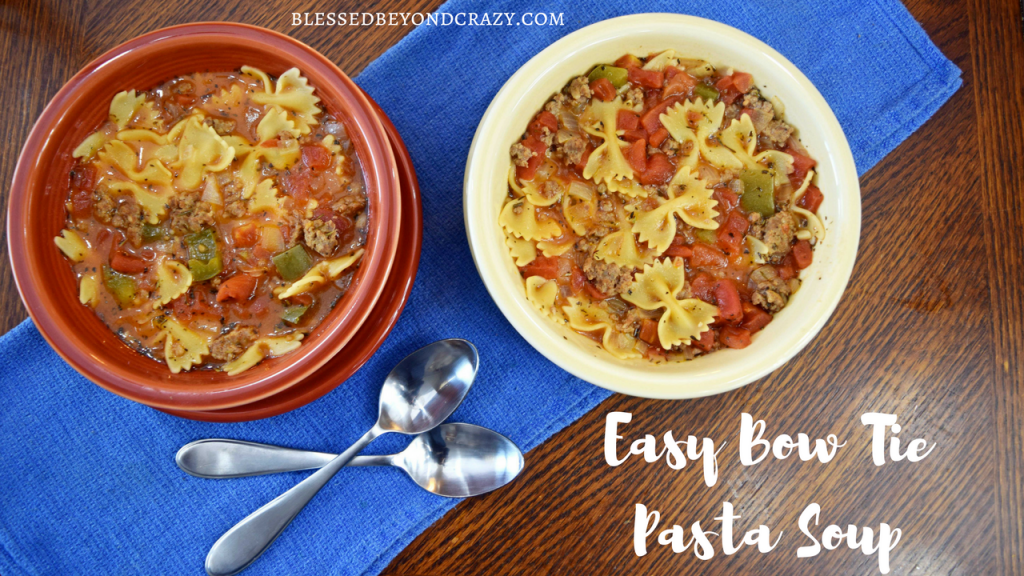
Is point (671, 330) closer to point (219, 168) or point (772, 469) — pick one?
point (772, 469)

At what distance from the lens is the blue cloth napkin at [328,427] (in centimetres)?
Result: 300

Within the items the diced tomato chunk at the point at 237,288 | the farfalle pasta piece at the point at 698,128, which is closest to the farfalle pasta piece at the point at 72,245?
the diced tomato chunk at the point at 237,288

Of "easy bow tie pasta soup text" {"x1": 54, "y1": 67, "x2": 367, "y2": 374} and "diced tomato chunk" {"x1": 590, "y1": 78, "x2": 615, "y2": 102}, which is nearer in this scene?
"easy bow tie pasta soup text" {"x1": 54, "y1": 67, "x2": 367, "y2": 374}

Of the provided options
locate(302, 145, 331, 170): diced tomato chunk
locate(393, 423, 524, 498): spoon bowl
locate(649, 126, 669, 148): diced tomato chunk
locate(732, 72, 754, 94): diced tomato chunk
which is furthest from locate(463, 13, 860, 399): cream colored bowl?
locate(393, 423, 524, 498): spoon bowl

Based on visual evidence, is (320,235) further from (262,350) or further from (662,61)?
(662,61)

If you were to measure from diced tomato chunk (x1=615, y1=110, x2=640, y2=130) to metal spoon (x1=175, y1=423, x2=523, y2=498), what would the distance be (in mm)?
1646

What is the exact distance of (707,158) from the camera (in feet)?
9.41

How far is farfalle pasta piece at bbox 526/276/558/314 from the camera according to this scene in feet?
9.07

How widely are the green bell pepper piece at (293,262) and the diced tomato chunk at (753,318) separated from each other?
2011 mm

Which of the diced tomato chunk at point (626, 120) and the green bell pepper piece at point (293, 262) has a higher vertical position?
the green bell pepper piece at point (293, 262)

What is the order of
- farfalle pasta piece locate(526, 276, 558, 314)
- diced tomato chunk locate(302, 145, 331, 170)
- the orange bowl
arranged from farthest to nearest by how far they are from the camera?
1. farfalle pasta piece locate(526, 276, 558, 314)
2. diced tomato chunk locate(302, 145, 331, 170)
3. the orange bowl

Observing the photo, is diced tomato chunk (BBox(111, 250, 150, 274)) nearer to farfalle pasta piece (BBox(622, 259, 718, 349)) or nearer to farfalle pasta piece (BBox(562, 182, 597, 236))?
Answer: farfalle pasta piece (BBox(562, 182, 597, 236))

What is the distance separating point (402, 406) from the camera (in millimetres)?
2986

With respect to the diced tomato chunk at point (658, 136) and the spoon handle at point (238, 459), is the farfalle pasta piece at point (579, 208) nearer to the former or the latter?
the diced tomato chunk at point (658, 136)
